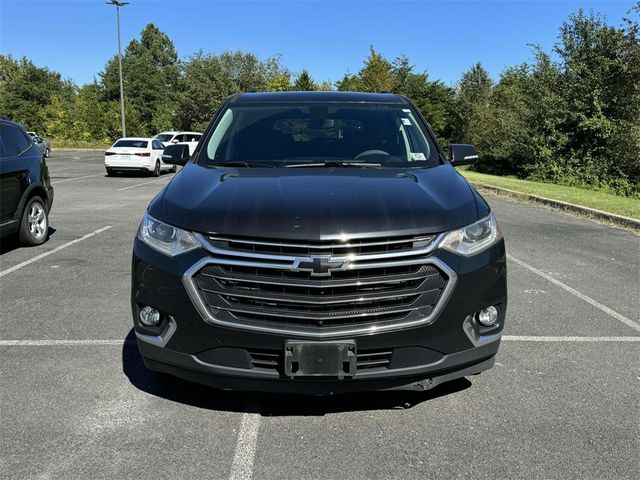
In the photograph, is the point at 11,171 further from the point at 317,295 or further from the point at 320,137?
the point at 317,295

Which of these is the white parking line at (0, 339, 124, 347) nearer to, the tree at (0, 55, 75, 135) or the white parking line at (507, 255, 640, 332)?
the white parking line at (507, 255, 640, 332)

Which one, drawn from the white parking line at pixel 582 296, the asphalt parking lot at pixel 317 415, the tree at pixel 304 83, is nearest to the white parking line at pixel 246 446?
the asphalt parking lot at pixel 317 415

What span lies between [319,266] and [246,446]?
3.29 feet

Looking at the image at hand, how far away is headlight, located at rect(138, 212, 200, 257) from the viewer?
2.98 meters

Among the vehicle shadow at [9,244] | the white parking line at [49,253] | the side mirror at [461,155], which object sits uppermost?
the side mirror at [461,155]

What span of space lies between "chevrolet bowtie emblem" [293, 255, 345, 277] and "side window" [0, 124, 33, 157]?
6259 mm

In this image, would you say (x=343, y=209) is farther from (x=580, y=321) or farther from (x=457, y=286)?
(x=580, y=321)

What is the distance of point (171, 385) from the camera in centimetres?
365

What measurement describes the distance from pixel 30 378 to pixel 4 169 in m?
4.54

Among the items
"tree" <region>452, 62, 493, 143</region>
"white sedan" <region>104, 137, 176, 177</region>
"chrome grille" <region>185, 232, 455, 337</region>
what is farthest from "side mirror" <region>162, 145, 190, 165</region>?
"tree" <region>452, 62, 493, 143</region>

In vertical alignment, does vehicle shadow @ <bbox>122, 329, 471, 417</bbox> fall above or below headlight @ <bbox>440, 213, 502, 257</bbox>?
below

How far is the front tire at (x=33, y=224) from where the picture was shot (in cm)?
781

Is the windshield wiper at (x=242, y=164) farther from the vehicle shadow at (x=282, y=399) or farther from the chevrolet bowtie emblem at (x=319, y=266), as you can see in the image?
the vehicle shadow at (x=282, y=399)

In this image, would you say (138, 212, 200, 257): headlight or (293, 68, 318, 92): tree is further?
(293, 68, 318, 92): tree
